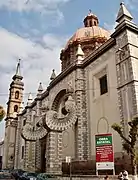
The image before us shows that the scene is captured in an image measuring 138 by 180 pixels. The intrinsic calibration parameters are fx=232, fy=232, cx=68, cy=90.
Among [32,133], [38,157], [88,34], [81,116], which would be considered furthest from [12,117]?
[81,116]

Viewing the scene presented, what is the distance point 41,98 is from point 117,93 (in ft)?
55.7

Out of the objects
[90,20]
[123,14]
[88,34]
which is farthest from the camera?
[90,20]

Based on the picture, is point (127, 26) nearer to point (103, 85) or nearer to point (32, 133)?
point (103, 85)

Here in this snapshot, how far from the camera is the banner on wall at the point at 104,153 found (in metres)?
13.0

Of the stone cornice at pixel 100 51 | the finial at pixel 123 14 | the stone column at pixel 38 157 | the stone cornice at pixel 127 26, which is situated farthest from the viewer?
the stone column at pixel 38 157

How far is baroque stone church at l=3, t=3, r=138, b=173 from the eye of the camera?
1697 centimetres

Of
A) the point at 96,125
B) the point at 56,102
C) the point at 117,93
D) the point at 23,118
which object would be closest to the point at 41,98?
the point at 56,102

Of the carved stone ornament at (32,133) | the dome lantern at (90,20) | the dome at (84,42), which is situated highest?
the dome lantern at (90,20)

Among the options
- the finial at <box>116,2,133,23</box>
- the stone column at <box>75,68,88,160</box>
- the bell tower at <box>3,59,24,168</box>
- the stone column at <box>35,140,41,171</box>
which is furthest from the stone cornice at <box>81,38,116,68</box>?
the bell tower at <box>3,59,24,168</box>

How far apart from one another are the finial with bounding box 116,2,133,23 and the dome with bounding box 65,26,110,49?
42.2 feet

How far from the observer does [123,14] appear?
1819 cm

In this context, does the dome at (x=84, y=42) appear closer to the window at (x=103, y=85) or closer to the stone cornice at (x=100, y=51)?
the stone cornice at (x=100, y=51)

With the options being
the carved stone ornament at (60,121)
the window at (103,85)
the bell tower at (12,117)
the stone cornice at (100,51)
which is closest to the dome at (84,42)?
the stone cornice at (100,51)

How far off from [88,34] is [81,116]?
50.8 feet
